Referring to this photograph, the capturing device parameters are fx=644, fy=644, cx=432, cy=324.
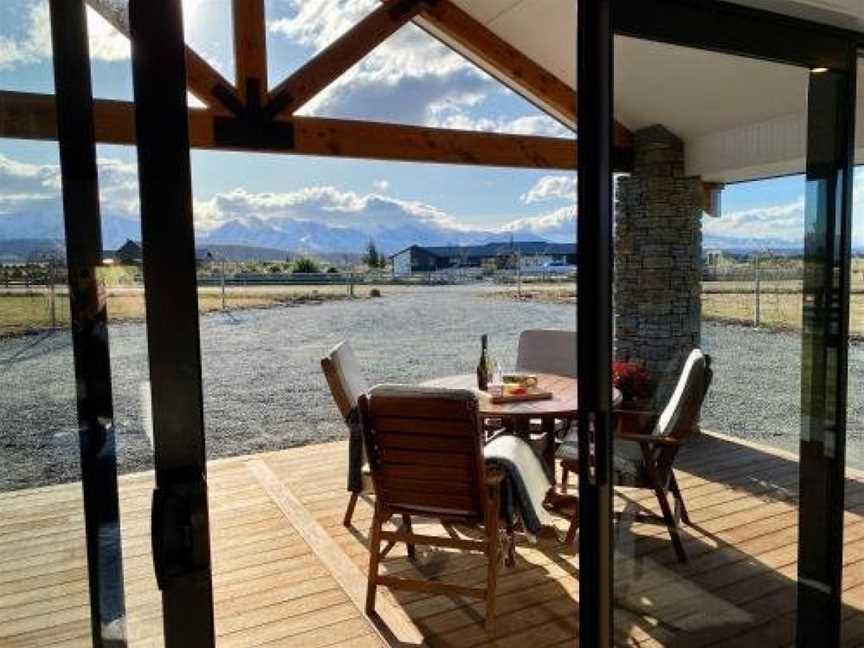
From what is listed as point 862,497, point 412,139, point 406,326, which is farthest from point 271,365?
point 862,497

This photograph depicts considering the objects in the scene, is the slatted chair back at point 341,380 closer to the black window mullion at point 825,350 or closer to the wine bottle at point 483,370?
the wine bottle at point 483,370

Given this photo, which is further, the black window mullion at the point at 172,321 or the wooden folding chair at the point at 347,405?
the wooden folding chair at the point at 347,405

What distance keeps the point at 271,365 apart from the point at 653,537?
25.4 ft

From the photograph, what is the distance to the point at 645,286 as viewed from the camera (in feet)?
7.77

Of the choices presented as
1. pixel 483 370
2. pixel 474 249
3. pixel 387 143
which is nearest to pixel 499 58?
pixel 387 143

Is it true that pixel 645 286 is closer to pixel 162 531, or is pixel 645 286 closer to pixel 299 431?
pixel 162 531

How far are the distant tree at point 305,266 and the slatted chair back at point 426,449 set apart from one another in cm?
717

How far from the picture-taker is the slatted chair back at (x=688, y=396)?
203 centimetres

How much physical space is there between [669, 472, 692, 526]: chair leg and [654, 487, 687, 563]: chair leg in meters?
0.03

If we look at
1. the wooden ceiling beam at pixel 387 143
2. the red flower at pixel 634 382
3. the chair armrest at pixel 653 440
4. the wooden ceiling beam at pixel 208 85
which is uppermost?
the wooden ceiling beam at pixel 208 85

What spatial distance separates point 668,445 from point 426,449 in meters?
0.92

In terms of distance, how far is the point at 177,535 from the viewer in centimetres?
104

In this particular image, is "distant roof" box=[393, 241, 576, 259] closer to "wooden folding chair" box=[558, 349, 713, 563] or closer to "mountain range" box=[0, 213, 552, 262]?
"mountain range" box=[0, 213, 552, 262]

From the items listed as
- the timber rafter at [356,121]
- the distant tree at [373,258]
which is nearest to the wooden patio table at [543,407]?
the timber rafter at [356,121]
